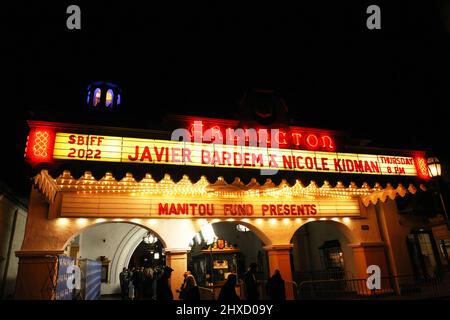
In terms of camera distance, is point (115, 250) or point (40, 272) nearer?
point (40, 272)

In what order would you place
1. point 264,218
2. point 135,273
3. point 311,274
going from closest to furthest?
point 264,218, point 135,273, point 311,274

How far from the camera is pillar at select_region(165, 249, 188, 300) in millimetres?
11652

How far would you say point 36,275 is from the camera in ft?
32.4

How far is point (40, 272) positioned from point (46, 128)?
Answer: 4950mm

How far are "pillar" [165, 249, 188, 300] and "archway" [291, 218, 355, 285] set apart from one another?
857cm

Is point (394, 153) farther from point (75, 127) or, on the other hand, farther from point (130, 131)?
point (75, 127)

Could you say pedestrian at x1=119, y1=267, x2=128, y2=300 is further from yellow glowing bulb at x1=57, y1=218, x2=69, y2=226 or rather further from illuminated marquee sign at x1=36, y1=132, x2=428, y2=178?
illuminated marquee sign at x1=36, y1=132, x2=428, y2=178

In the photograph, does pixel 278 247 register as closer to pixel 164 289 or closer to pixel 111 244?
pixel 164 289

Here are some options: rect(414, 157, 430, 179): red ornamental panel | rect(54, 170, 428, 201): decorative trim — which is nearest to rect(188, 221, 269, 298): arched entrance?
rect(54, 170, 428, 201): decorative trim

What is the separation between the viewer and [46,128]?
8.22 m

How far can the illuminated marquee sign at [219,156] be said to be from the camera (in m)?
8.38

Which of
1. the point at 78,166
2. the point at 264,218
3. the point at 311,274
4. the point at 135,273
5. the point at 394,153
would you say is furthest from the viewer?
the point at 311,274

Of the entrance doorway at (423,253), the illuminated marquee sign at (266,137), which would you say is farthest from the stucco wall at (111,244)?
the entrance doorway at (423,253)
